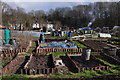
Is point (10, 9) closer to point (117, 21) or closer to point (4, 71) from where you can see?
point (117, 21)

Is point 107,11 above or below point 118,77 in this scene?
above

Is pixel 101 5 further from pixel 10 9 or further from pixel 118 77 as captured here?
pixel 118 77

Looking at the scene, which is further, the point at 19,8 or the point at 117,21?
the point at 19,8

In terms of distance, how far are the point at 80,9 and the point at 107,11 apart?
1667 centimetres

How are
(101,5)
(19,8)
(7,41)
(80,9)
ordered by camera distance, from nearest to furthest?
(7,41), (19,8), (101,5), (80,9)

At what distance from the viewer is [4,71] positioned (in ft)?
22.7

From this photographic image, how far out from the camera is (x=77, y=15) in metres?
69.7

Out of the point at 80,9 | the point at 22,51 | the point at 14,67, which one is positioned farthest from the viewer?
the point at 80,9

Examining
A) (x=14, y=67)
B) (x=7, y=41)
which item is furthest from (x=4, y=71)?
(x=7, y=41)

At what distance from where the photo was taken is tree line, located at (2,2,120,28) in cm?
4785

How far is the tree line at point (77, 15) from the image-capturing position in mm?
→ 47853

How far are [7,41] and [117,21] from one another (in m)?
42.7

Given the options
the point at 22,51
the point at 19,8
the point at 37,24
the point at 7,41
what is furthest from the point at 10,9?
the point at 22,51

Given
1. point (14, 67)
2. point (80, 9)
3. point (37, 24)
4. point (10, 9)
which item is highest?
point (80, 9)
